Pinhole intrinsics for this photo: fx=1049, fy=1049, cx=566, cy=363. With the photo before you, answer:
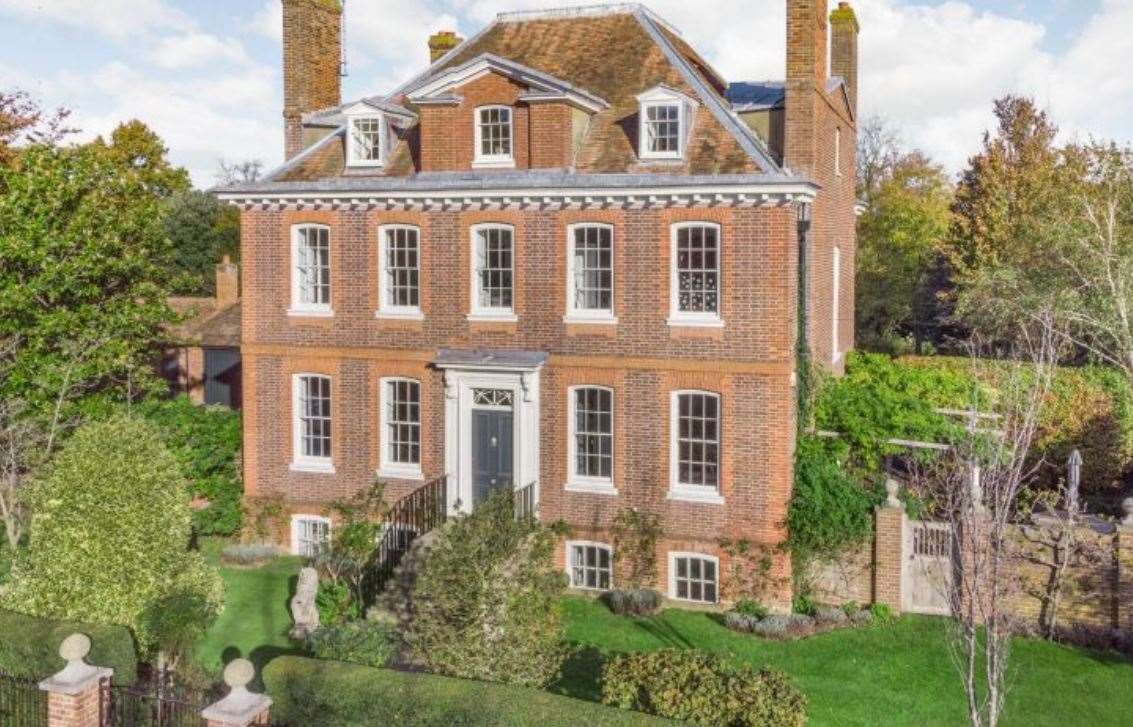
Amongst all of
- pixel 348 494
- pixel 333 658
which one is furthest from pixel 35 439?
pixel 333 658

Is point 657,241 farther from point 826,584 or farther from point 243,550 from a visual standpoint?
point 243,550

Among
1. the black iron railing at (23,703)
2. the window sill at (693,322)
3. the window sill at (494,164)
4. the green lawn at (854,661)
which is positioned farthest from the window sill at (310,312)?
the black iron railing at (23,703)

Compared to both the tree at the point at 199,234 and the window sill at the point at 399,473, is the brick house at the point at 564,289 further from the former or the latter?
the tree at the point at 199,234

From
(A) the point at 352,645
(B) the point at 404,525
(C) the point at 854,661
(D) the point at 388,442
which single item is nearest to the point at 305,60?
(D) the point at 388,442

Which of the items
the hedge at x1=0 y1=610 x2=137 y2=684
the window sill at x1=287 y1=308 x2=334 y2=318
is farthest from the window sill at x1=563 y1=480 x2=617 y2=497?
the hedge at x1=0 y1=610 x2=137 y2=684

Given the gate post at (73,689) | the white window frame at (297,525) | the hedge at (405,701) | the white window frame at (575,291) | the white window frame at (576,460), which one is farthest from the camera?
the white window frame at (297,525)

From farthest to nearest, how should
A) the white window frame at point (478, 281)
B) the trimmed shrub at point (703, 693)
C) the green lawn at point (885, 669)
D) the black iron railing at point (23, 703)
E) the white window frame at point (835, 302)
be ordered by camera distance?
the white window frame at point (835, 302), the white window frame at point (478, 281), the green lawn at point (885, 669), the black iron railing at point (23, 703), the trimmed shrub at point (703, 693)
